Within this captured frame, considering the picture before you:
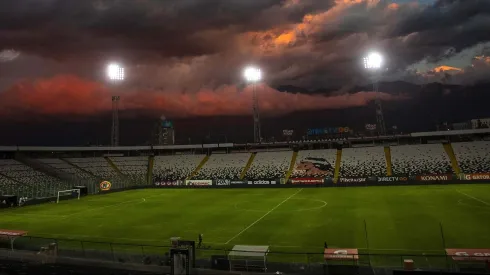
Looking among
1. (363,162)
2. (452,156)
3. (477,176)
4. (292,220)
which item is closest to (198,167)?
(363,162)

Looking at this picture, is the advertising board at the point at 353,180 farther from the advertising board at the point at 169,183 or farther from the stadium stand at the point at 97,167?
the stadium stand at the point at 97,167

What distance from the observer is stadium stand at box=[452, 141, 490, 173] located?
64.0 meters

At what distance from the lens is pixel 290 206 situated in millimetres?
45281

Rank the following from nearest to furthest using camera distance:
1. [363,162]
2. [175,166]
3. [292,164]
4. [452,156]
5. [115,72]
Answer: [452,156] → [115,72] → [363,162] → [292,164] → [175,166]

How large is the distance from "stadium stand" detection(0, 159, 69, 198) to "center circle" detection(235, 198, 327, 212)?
34871mm

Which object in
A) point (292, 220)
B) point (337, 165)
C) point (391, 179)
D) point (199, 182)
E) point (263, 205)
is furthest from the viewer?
point (199, 182)

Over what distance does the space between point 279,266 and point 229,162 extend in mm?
71151

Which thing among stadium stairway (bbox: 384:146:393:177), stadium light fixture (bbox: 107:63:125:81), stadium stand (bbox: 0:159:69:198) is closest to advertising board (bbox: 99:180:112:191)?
stadium stand (bbox: 0:159:69:198)

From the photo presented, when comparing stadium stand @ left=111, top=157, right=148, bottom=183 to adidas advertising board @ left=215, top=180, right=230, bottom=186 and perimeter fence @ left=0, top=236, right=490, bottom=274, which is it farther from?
perimeter fence @ left=0, top=236, right=490, bottom=274

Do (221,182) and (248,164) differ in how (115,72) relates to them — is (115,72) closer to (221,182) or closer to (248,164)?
(221,182)

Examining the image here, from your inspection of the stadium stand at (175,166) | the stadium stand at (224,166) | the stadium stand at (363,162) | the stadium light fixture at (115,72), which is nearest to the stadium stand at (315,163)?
the stadium stand at (363,162)

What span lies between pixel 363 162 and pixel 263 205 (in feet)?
121

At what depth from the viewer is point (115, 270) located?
57.1 ft

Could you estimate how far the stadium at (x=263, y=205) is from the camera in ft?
63.3
